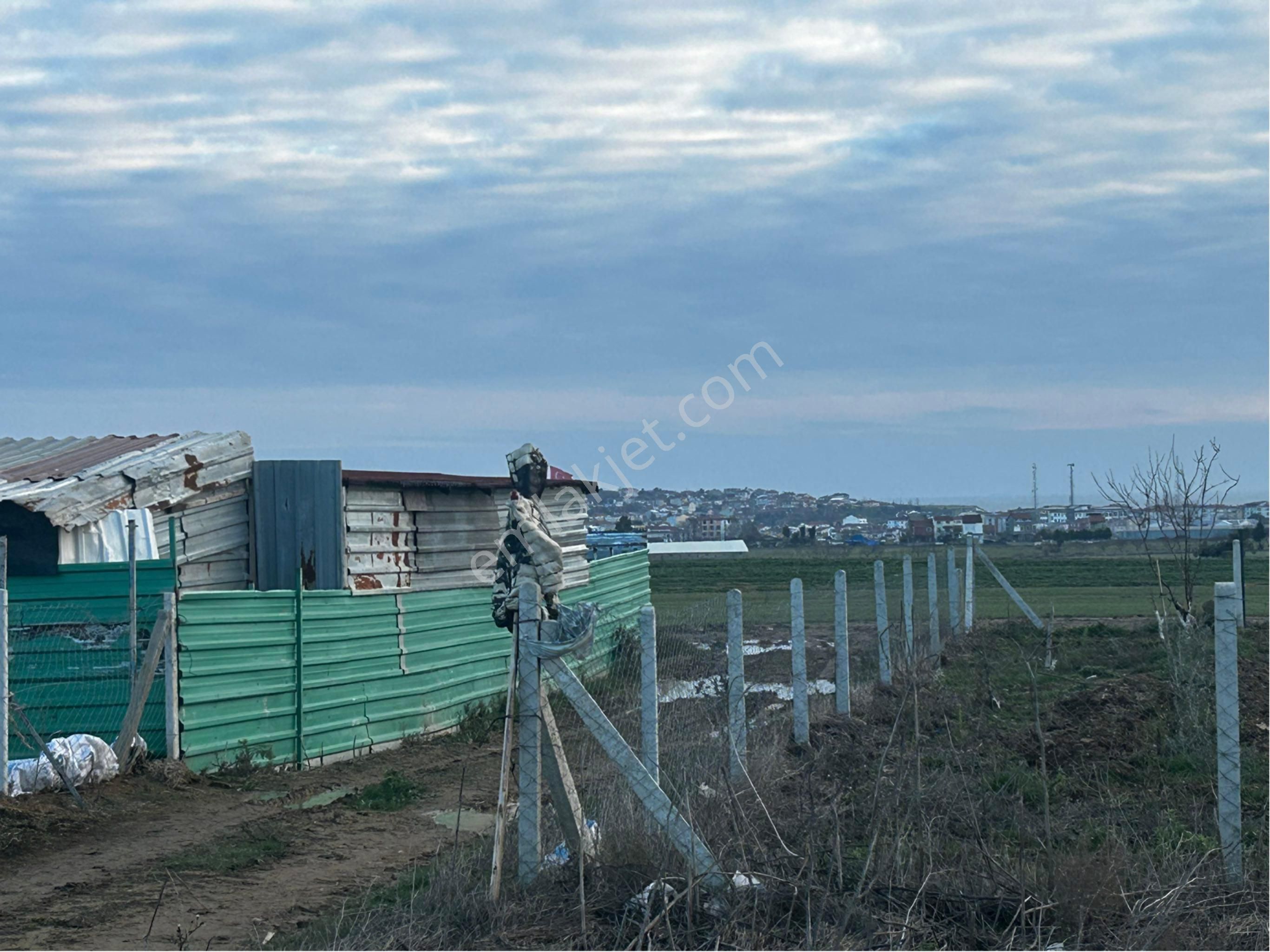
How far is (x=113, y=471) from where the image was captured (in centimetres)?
1196

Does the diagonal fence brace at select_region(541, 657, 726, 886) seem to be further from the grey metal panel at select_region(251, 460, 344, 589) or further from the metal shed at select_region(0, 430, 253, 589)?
the grey metal panel at select_region(251, 460, 344, 589)

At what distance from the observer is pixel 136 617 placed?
10383 millimetres

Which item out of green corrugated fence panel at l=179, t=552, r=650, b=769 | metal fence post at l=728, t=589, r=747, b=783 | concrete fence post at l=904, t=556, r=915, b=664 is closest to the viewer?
metal fence post at l=728, t=589, r=747, b=783

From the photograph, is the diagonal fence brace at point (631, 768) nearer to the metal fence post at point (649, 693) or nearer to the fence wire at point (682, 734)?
the fence wire at point (682, 734)

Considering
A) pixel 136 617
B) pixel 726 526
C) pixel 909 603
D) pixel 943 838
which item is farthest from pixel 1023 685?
pixel 726 526

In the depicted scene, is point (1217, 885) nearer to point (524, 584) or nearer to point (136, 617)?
point (524, 584)

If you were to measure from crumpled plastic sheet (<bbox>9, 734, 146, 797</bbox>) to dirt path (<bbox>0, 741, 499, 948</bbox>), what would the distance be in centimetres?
20

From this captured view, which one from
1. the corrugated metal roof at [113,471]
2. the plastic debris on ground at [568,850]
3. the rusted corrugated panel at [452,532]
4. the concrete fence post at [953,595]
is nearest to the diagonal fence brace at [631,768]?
the plastic debris on ground at [568,850]

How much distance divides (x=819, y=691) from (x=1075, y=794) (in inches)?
230

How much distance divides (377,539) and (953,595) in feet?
33.2

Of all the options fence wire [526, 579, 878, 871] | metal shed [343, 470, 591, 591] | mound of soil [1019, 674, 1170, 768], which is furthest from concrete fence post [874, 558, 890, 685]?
metal shed [343, 470, 591, 591]

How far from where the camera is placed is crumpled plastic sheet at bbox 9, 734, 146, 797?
9.23 meters

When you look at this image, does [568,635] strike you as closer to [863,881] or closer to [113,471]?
[863,881]

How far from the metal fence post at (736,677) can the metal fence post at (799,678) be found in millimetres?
1318
